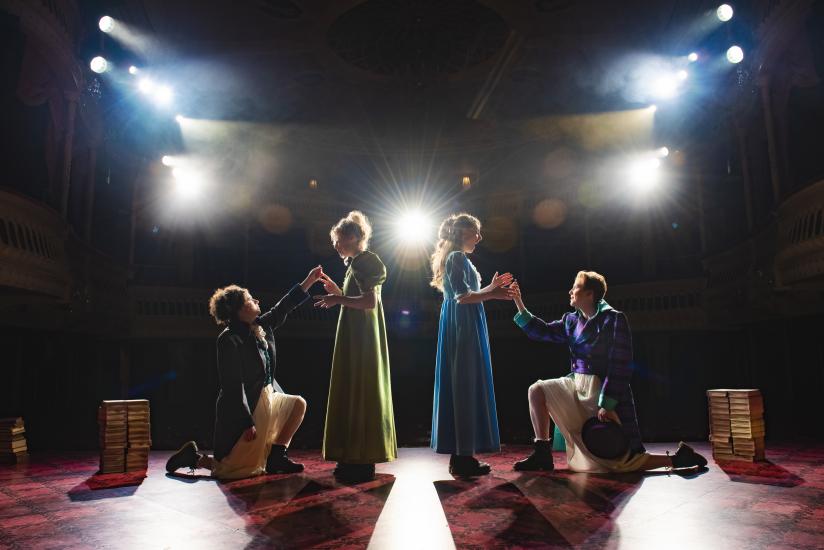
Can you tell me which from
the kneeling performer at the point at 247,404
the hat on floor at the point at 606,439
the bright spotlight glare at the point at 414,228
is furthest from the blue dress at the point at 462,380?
the bright spotlight glare at the point at 414,228

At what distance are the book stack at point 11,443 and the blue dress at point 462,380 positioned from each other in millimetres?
4147

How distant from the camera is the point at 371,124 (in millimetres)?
13883

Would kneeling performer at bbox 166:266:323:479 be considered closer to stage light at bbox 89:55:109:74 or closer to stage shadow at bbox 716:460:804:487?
stage shadow at bbox 716:460:804:487

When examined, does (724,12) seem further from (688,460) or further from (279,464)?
(279,464)

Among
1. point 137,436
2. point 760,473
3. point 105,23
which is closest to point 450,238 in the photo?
point 760,473

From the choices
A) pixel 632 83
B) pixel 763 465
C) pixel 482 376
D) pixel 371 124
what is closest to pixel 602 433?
pixel 482 376

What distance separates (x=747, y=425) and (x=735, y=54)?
622 cm

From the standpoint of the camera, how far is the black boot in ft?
12.5

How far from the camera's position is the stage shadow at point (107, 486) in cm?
328

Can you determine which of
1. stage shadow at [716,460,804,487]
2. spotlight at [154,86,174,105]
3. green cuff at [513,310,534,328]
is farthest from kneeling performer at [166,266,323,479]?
spotlight at [154,86,174,105]

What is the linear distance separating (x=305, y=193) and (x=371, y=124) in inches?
103

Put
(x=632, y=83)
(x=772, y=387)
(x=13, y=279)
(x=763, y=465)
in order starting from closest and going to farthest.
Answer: (x=763, y=465) < (x=13, y=279) < (x=772, y=387) < (x=632, y=83)

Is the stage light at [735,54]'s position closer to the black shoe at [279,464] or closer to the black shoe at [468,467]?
the black shoe at [468,467]

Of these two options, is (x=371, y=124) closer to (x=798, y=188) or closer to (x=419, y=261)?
(x=419, y=261)
